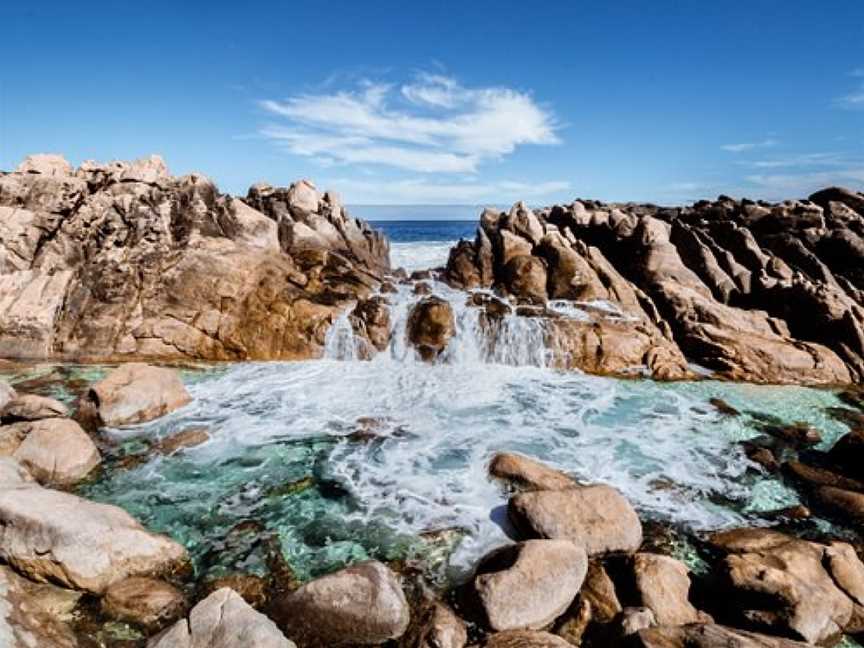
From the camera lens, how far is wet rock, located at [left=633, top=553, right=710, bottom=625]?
26.7ft

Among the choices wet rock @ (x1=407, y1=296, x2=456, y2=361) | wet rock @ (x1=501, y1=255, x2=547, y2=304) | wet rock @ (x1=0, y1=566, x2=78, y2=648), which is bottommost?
wet rock @ (x1=0, y1=566, x2=78, y2=648)

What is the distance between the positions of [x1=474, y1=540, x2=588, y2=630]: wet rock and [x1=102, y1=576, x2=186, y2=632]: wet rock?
4606 millimetres

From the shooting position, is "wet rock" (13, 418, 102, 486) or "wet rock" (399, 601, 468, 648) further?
"wet rock" (13, 418, 102, 486)

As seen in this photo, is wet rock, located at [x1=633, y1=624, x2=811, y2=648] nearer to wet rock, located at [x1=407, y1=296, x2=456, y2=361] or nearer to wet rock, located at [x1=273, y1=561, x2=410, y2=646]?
wet rock, located at [x1=273, y1=561, x2=410, y2=646]

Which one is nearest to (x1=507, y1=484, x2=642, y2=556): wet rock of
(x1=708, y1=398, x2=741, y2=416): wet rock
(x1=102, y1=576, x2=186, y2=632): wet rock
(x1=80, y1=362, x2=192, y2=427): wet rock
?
(x1=102, y1=576, x2=186, y2=632): wet rock

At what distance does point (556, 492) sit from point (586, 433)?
19.9 feet

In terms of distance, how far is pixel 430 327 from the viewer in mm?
23344

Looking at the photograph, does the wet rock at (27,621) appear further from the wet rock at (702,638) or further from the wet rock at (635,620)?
the wet rock at (702,638)

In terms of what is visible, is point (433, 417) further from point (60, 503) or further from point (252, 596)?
point (60, 503)

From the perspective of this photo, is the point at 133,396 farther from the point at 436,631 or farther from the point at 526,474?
the point at 436,631

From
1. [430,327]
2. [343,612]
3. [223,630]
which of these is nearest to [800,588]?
[343,612]

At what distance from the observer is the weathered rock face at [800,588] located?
785 centimetres

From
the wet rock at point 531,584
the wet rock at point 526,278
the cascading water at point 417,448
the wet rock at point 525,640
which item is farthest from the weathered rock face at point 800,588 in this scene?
the wet rock at point 526,278

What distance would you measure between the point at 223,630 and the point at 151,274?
815 inches
